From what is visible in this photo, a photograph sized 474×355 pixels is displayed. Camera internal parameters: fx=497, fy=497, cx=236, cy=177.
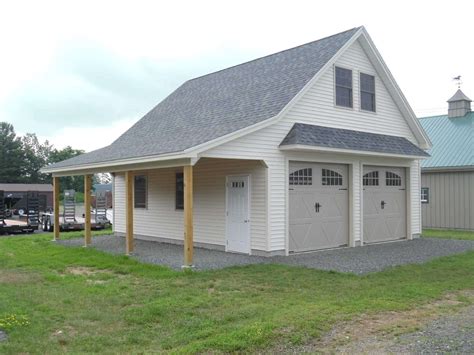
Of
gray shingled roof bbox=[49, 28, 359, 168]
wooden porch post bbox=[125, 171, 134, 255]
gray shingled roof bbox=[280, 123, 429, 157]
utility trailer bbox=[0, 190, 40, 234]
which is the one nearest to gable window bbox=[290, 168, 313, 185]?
gray shingled roof bbox=[280, 123, 429, 157]

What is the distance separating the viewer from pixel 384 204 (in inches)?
641

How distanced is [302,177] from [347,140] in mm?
1767

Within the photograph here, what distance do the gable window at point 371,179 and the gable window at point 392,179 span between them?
0.58 m

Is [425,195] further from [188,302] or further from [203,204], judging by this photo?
[188,302]

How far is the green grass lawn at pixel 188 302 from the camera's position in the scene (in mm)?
5875

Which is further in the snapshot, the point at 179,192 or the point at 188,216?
the point at 179,192

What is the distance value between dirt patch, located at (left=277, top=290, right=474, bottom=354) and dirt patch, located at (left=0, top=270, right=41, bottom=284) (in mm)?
6264

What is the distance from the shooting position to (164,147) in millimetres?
12125

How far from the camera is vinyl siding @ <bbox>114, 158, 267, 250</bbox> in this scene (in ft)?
42.4

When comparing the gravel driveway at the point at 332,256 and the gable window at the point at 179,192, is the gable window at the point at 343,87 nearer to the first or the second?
the gravel driveway at the point at 332,256

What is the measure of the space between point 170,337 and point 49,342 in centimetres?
142

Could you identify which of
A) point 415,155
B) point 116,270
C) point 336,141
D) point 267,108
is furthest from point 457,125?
point 116,270

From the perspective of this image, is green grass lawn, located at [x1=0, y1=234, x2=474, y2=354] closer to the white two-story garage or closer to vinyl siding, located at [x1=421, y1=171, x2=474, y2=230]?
the white two-story garage

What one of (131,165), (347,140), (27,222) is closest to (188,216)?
(131,165)
